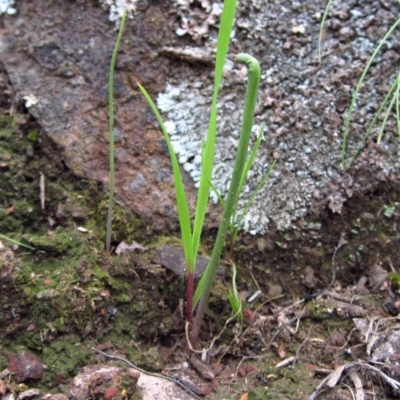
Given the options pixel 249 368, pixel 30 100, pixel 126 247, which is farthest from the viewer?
pixel 30 100

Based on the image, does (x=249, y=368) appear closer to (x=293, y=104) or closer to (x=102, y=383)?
(x=102, y=383)

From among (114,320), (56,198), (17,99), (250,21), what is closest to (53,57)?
(17,99)

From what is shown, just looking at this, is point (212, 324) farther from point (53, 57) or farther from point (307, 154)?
point (53, 57)

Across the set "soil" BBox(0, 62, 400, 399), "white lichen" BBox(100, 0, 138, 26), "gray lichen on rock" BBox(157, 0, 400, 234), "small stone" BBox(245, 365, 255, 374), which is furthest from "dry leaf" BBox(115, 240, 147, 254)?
"white lichen" BBox(100, 0, 138, 26)

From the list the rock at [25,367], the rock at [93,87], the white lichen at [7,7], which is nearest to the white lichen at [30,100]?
the rock at [93,87]

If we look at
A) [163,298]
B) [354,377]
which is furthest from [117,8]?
[354,377]
